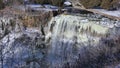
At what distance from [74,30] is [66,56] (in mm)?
1082

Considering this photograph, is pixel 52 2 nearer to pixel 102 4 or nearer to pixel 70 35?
pixel 102 4

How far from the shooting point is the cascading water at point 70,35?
10.5 m

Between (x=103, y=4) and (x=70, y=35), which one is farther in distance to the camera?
(x=103, y=4)

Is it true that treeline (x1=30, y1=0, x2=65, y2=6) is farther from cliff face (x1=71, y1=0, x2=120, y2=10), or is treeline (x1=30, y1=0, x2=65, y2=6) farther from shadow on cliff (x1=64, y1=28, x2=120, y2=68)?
shadow on cliff (x1=64, y1=28, x2=120, y2=68)

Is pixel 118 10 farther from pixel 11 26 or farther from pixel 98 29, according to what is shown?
pixel 11 26

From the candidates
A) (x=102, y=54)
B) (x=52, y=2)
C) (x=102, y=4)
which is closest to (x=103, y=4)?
(x=102, y=4)

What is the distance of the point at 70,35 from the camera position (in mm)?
11141

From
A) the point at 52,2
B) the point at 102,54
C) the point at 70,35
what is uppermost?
the point at 52,2

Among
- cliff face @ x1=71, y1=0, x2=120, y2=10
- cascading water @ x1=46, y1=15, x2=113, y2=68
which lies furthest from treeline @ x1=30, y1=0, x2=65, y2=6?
cascading water @ x1=46, y1=15, x2=113, y2=68

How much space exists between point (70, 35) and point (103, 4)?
2011 millimetres

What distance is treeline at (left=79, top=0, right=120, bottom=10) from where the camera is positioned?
12.2 meters

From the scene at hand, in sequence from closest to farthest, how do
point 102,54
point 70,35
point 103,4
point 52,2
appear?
1. point 102,54
2. point 70,35
3. point 103,4
4. point 52,2

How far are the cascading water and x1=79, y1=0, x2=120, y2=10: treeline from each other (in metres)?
1.23

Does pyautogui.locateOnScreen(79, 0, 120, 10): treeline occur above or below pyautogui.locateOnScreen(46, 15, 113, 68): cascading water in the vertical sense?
above
